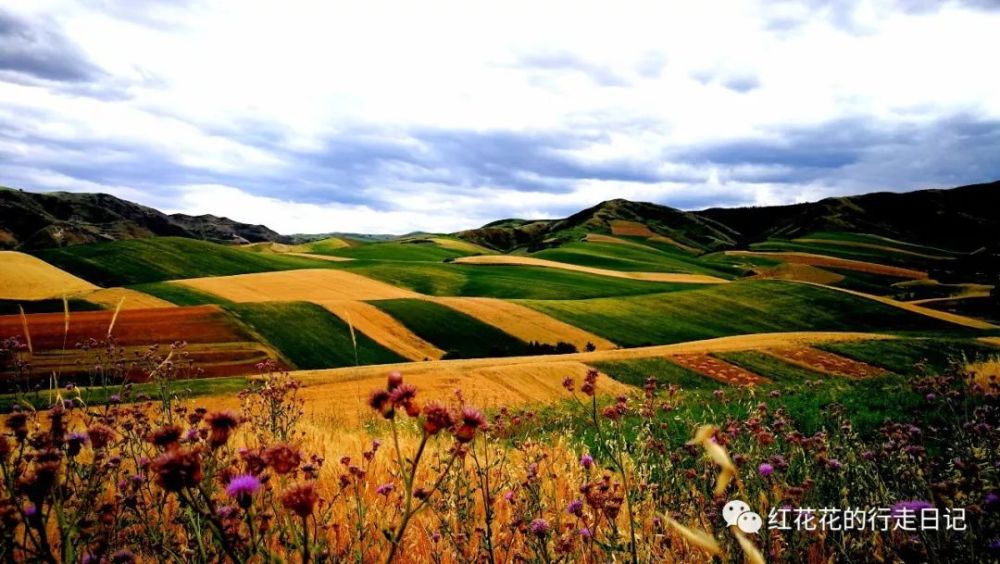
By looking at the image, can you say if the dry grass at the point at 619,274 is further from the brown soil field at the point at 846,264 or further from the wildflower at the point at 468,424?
the wildflower at the point at 468,424

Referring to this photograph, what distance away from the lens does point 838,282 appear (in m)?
85.9

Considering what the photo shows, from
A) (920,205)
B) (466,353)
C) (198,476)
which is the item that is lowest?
(466,353)

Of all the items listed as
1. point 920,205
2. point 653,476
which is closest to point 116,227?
point 653,476

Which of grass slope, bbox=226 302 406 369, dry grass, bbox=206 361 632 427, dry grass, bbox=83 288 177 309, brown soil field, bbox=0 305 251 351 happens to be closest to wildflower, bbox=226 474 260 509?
dry grass, bbox=206 361 632 427

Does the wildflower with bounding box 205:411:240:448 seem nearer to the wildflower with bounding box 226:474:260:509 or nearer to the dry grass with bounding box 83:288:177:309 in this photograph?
the wildflower with bounding box 226:474:260:509

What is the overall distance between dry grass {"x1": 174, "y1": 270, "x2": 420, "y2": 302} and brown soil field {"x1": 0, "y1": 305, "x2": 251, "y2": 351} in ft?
36.5

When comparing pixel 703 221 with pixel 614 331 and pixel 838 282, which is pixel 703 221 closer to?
pixel 838 282

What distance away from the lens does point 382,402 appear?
222 cm

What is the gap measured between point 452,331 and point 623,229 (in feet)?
398

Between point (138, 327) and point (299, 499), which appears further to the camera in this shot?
point (138, 327)

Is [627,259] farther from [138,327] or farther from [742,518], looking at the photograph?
[742,518]

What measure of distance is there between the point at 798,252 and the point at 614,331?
282ft

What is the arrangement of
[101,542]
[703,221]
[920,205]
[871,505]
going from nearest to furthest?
[101,542]
[871,505]
[920,205]
[703,221]

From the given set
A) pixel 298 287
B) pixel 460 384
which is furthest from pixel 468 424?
pixel 298 287
